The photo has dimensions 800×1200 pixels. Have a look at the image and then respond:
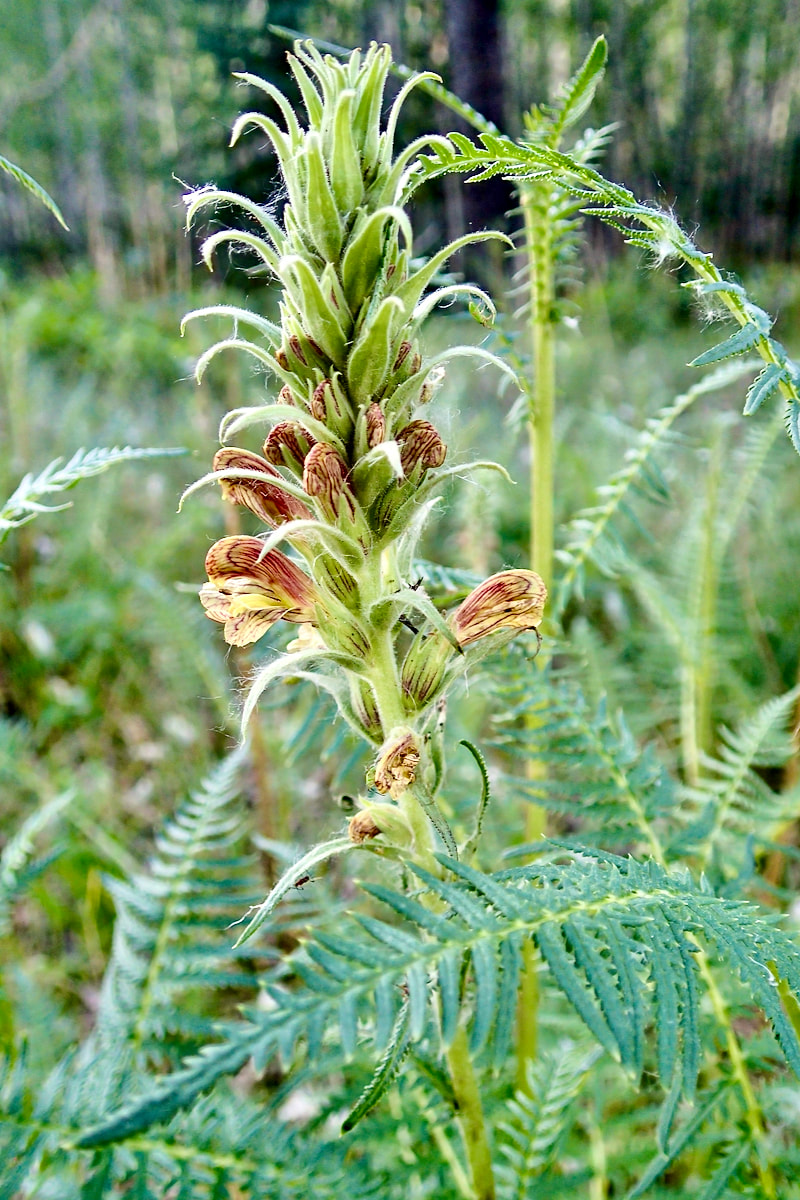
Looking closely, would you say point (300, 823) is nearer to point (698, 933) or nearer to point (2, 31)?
point (698, 933)

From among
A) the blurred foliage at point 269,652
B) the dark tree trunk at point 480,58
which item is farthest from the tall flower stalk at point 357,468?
the dark tree trunk at point 480,58

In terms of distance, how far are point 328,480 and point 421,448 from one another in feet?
0.38

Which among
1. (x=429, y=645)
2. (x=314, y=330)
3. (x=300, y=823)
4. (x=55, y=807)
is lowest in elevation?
(x=300, y=823)

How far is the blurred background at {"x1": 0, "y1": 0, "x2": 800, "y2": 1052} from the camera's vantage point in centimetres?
230

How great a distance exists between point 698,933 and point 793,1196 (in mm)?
633

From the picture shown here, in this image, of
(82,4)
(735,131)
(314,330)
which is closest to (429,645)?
(314,330)

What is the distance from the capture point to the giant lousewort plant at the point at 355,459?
81 centimetres

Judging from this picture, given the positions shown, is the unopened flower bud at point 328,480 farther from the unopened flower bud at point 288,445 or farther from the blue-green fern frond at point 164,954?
the blue-green fern frond at point 164,954

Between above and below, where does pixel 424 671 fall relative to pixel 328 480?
below

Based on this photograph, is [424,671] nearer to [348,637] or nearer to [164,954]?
[348,637]

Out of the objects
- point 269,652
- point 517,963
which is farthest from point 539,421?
point 269,652

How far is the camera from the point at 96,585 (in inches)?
139

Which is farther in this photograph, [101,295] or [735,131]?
[735,131]

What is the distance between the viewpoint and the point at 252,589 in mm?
920
